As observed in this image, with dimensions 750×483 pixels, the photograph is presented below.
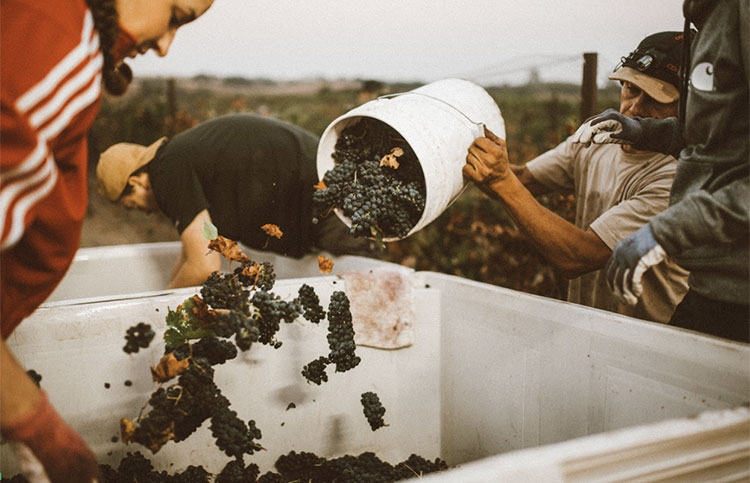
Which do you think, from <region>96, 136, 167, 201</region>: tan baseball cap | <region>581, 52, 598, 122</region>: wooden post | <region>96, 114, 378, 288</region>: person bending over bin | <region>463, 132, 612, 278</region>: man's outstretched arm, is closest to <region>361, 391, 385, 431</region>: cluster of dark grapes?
<region>463, 132, 612, 278</region>: man's outstretched arm

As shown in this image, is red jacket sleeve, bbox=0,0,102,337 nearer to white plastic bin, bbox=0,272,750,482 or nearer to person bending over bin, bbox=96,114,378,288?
white plastic bin, bbox=0,272,750,482

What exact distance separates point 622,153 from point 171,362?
1480mm

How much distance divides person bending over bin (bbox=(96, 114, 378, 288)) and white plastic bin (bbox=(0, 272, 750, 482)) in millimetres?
744

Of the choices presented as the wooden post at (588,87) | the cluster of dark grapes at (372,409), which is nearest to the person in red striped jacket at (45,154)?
the cluster of dark grapes at (372,409)

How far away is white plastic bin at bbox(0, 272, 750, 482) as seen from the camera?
0.91 meters

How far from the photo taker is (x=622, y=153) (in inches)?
74.0

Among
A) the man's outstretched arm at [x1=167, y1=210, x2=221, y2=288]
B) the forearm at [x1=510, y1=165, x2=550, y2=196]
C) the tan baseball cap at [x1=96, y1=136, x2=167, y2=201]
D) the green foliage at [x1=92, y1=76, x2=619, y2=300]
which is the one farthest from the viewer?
the green foliage at [x1=92, y1=76, x2=619, y2=300]

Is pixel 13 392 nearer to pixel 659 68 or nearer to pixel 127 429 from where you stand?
pixel 127 429

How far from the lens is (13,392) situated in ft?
2.46

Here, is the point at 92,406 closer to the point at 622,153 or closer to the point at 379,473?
the point at 379,473

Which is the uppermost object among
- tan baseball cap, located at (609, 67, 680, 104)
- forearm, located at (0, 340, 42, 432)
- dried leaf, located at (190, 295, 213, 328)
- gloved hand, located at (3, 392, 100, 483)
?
tan baseball cap, located at (609, 67, 680, 104)

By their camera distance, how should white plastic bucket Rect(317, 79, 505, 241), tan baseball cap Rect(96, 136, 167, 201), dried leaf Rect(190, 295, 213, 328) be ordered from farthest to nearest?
tan baseball cap Rect(96, 136, 167, 201) → white plastic bucket Rect(317, 79, 505, 241) → dried leaf Rect(190, 295, 213, 328)

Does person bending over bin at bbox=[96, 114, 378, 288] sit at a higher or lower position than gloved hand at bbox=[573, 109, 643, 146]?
lower

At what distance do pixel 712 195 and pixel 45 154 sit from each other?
3.73 feet
